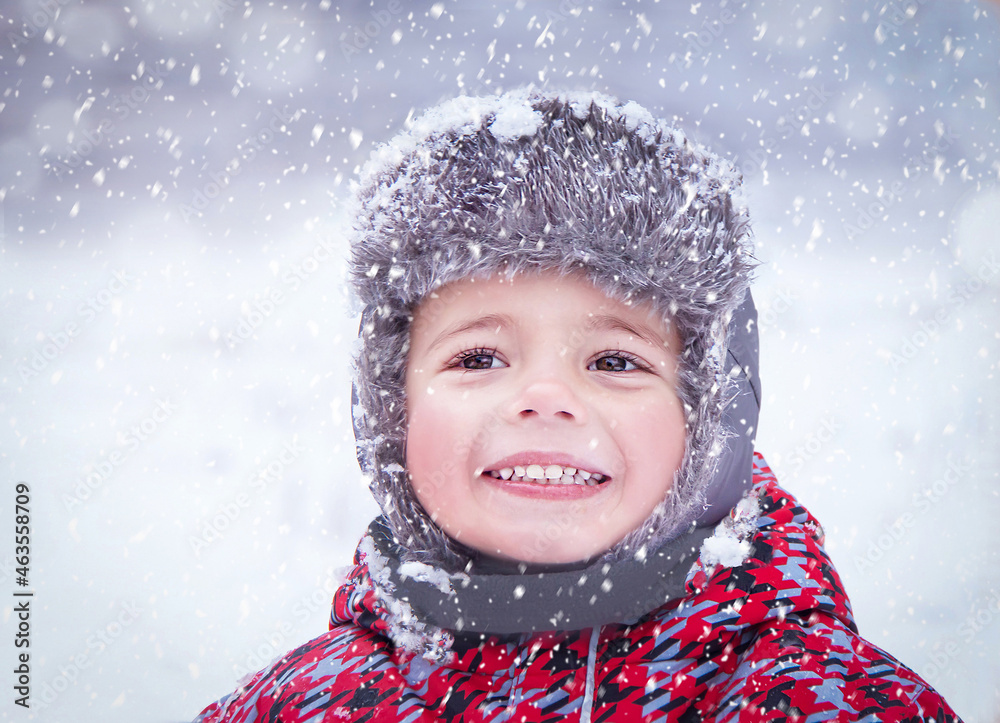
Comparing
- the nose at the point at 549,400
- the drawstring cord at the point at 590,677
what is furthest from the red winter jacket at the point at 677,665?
the nose at the point at 549,400

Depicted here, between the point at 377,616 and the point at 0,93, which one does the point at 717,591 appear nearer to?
the point at 377,616

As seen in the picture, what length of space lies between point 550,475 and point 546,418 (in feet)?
0.31

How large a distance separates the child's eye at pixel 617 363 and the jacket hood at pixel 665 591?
0.27m

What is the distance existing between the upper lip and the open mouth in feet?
0.05

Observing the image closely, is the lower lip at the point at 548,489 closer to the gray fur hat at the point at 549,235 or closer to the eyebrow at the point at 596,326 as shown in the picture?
the gray fur hat at the point at 549,235

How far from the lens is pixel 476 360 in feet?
2.85

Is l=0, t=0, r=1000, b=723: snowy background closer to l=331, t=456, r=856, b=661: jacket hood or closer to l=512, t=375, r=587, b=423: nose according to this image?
l=331, t=456, r=856, b=661: jacket hood

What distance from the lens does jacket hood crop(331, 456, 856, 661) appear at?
809 millimetres

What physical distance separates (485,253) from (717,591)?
574 mm

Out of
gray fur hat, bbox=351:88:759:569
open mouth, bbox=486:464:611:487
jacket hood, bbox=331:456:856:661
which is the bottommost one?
jacket hood, bbox=331:456:856:661

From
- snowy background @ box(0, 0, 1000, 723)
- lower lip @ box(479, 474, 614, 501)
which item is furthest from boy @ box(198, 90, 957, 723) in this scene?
snowy background @ box(0, 0, 1000, 723)

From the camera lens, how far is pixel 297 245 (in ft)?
5.32

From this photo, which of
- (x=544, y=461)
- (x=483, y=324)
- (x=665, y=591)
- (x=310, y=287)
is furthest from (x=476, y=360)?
(x=310, y=287)

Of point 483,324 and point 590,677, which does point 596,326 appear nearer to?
point 483,324
